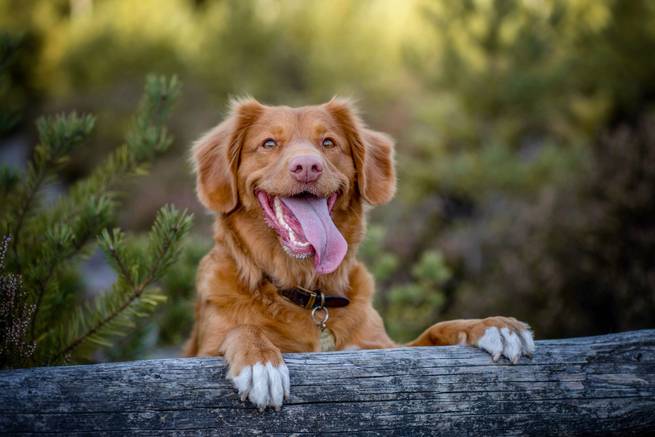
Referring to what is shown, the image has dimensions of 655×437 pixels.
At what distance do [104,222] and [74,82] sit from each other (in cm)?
1785

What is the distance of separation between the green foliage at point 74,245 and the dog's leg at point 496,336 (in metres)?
1.28

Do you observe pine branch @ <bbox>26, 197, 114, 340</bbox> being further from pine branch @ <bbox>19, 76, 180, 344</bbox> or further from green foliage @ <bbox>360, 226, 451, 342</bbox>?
green foliage @ <bbox>360, 226, 451, 342</bbox>

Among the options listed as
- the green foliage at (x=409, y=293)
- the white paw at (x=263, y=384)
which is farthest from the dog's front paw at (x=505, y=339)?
the green foliage at (x=409, y=293)

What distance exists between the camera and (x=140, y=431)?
1.95 m

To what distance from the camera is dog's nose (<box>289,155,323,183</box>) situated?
283cm

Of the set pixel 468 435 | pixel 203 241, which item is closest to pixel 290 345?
pixel 468 435

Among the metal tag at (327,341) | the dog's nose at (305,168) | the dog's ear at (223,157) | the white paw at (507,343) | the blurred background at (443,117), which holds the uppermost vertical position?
the blurred background at (443,117)

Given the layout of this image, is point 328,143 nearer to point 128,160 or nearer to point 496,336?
point 128,160

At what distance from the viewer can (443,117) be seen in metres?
11.1

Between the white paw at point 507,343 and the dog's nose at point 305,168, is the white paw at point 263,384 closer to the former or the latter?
the white paw at point 507,343

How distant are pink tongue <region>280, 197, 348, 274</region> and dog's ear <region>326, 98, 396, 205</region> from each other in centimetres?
42

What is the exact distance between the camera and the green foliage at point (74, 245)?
247 cm

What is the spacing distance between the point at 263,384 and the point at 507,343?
3.19 ft

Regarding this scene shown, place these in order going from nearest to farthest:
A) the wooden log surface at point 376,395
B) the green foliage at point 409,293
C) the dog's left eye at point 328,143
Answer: the wooden log surface at point 376,395
the dog's left eye at point 328,143
the green foliage at point 409,293
